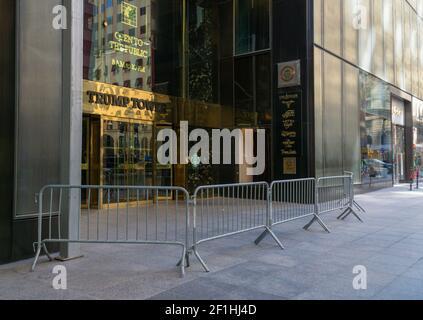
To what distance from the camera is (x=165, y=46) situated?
1449cm

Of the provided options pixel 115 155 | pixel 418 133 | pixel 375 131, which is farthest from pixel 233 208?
pixel 418 133

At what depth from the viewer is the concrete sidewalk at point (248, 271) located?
468cm

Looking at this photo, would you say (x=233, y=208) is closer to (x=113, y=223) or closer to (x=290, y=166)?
(x=113, y=223)

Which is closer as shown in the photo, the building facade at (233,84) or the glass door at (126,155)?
the glass door at (126,155)

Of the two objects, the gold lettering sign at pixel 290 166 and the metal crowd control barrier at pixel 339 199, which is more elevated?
the gold lettering sign at pixel 290 166

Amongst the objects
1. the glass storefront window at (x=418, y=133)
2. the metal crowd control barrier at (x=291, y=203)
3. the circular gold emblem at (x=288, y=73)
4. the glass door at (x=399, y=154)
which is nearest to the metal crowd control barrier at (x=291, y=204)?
the metal crowd control barrier at (x=291, y=203)

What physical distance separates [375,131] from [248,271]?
1518 cm

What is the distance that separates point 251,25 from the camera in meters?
15.5

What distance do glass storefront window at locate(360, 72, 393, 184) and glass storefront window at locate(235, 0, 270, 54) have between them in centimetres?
507

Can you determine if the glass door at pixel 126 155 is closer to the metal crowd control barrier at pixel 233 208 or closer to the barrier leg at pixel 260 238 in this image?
the metal crowd control barrier at pixel 233 208

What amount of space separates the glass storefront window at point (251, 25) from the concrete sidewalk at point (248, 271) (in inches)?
350

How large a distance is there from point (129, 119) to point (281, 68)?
215 inches

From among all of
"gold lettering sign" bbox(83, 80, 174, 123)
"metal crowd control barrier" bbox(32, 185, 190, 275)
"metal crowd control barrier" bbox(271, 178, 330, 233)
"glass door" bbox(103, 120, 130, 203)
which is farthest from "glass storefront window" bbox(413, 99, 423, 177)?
"glass door" bbox(103, 120, 130, 203)
